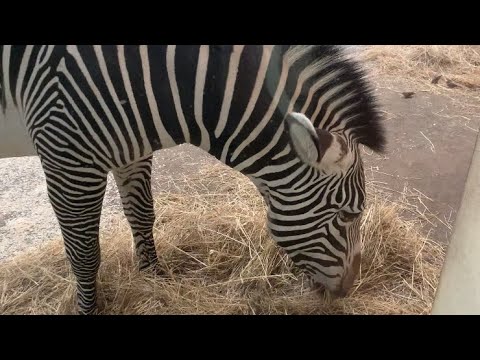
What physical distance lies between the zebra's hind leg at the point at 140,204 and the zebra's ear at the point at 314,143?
45.6 inches

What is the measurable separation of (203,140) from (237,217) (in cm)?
132

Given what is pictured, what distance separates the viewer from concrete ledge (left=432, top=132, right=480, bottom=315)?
1212 mm

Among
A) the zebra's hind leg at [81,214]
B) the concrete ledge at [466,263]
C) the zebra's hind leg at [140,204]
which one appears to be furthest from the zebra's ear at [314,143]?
the zebra's hind leg at [140,204]

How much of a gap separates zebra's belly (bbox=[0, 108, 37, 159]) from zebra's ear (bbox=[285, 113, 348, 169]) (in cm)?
119

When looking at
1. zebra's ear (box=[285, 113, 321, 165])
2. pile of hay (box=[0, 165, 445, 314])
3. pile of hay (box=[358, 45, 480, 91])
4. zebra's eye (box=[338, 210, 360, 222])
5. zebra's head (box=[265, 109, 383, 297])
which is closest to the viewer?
zebra's ear (box=[285, 113, 321, 165])

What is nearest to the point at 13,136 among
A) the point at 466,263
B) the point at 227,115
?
the point at 227,115

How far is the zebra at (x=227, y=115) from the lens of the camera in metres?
1.69

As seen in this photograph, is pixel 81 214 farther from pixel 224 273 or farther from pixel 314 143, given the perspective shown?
pixel 314 143

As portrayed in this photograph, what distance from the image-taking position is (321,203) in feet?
6.01

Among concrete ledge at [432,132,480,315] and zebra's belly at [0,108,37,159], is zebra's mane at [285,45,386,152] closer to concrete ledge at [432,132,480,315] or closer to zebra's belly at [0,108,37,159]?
concrete ledge at [432,132,480,315]

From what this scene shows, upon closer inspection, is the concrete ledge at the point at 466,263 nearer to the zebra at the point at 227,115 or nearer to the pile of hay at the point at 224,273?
the zebra at the point at 227,115

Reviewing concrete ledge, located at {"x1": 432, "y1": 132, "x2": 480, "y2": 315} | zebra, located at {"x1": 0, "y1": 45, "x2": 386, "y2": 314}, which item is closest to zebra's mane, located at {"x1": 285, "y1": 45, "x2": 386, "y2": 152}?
zebra, located at {"x1": 0, "y1": 45, "x2": 386, "y2": 314}
